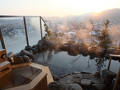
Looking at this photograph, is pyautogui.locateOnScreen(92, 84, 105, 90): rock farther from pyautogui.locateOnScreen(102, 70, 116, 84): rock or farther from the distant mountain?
the distant mountain

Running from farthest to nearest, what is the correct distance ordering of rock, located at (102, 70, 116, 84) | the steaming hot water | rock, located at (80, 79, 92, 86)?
the steaming hot water → rock, located at (80, 79, 92, 86) → rock, located at (102, 70, 116, 84)

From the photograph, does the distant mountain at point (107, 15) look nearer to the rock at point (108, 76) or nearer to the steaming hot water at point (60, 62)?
the steaming hot water at point (60, 62)

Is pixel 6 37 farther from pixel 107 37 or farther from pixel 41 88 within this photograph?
pixel 107 37

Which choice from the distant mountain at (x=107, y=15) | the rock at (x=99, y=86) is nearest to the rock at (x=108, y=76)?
the rock at (x=99, y=86)

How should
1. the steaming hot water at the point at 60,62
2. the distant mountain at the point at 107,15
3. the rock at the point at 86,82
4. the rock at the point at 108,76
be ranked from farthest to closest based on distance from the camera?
the distant mountain at the point at 107,15, the steaming hot water at the point at 60,62, the rock at the point at 86,82, the rock at the point at 108,76

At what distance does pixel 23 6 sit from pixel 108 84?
11.7ft

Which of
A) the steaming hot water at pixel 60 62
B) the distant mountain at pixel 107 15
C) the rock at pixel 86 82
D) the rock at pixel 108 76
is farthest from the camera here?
the distant mountain at pixel 107 15

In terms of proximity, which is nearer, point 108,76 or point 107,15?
point 108,76

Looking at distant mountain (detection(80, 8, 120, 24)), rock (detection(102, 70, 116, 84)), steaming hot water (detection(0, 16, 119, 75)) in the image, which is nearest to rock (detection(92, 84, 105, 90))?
rock (detection(102, 70, 116, 84))

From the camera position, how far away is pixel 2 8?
93.4 inches

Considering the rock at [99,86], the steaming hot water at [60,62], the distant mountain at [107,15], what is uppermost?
the distant mountain at [107,15]

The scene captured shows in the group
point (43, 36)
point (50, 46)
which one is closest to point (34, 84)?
point (50, 46)

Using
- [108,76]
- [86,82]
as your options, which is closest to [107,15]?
[108,76]

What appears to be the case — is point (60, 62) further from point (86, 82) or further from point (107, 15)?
point (107, 15)
